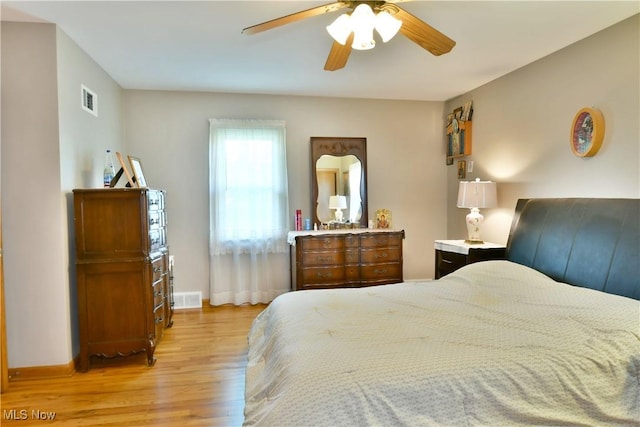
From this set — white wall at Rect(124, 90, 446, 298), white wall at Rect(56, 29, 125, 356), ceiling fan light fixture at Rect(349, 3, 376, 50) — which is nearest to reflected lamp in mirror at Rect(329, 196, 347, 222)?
white wall at Rect(124, 90, 446, 298)

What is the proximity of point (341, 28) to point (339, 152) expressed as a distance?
263cm

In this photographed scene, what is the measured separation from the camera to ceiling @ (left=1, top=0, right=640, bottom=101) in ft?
7.61

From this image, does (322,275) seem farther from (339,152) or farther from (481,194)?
(481,194)

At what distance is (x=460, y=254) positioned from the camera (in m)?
3.46

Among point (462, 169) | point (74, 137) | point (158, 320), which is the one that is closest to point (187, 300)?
point (158, 320)

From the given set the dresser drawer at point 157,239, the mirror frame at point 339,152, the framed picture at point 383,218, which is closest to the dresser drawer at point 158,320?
the dresser drawer at point 157,239

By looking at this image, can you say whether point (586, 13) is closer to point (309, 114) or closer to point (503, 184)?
point (503, 184)

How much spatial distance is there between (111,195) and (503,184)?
361cm

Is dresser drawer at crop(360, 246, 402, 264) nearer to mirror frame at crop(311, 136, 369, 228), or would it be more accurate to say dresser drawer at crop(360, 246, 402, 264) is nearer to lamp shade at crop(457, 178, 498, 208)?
mirror frame at crop(311, 136, 369, 228)

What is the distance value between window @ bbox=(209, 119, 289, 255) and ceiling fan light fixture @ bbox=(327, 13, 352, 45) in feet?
7.97

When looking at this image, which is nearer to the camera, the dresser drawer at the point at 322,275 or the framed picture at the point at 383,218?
the dresser drawer at the point at 322,275

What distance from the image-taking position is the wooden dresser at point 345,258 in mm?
3893

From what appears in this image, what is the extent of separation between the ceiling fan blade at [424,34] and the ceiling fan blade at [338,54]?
0.31 metres

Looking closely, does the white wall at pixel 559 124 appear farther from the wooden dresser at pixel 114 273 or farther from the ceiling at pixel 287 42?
the wooden dresser at pixel 114 273
